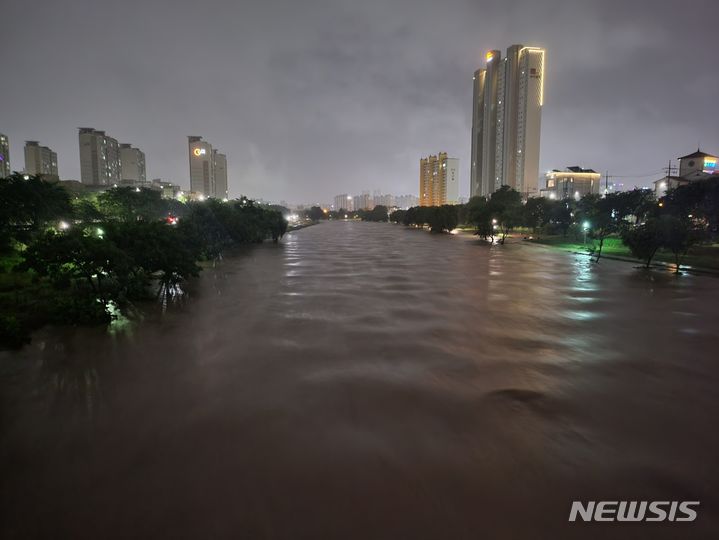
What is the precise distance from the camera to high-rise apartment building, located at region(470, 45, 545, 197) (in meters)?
130

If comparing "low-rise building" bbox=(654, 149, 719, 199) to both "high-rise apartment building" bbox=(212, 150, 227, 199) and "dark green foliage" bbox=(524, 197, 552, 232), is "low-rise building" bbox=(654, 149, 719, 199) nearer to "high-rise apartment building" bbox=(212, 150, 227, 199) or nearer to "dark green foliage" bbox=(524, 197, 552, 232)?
"dark green foliage" bbox=(524, 197, 552, 232)

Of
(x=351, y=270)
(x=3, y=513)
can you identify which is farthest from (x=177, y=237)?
(x=3, y=513)

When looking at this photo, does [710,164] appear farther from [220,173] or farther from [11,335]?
[220,173]

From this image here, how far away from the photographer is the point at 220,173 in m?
192

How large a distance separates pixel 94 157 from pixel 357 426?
169768 mm

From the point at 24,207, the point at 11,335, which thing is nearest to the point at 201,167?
the point at 24,207

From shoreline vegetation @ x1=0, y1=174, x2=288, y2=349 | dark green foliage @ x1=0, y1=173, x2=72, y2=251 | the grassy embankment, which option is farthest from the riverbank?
dark green foliage @ x1=0, y1=173, x2=72, y2=251

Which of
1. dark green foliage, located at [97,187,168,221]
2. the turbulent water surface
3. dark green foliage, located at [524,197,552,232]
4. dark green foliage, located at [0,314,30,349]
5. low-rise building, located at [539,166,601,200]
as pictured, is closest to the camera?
the turbulent water surface

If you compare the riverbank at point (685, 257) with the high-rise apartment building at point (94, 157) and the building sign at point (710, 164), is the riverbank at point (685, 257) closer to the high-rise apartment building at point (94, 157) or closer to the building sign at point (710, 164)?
the building sign at point (710, 164)

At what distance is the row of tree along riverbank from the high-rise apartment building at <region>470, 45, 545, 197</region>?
59009 mm

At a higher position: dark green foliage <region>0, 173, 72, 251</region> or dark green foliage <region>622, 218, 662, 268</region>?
dark green foliage <region>0, 173, 72, 251</region>

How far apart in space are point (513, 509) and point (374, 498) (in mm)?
1779

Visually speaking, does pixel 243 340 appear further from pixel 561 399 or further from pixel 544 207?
pixel 544 207

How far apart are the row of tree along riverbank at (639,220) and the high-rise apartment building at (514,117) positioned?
59009 mm
